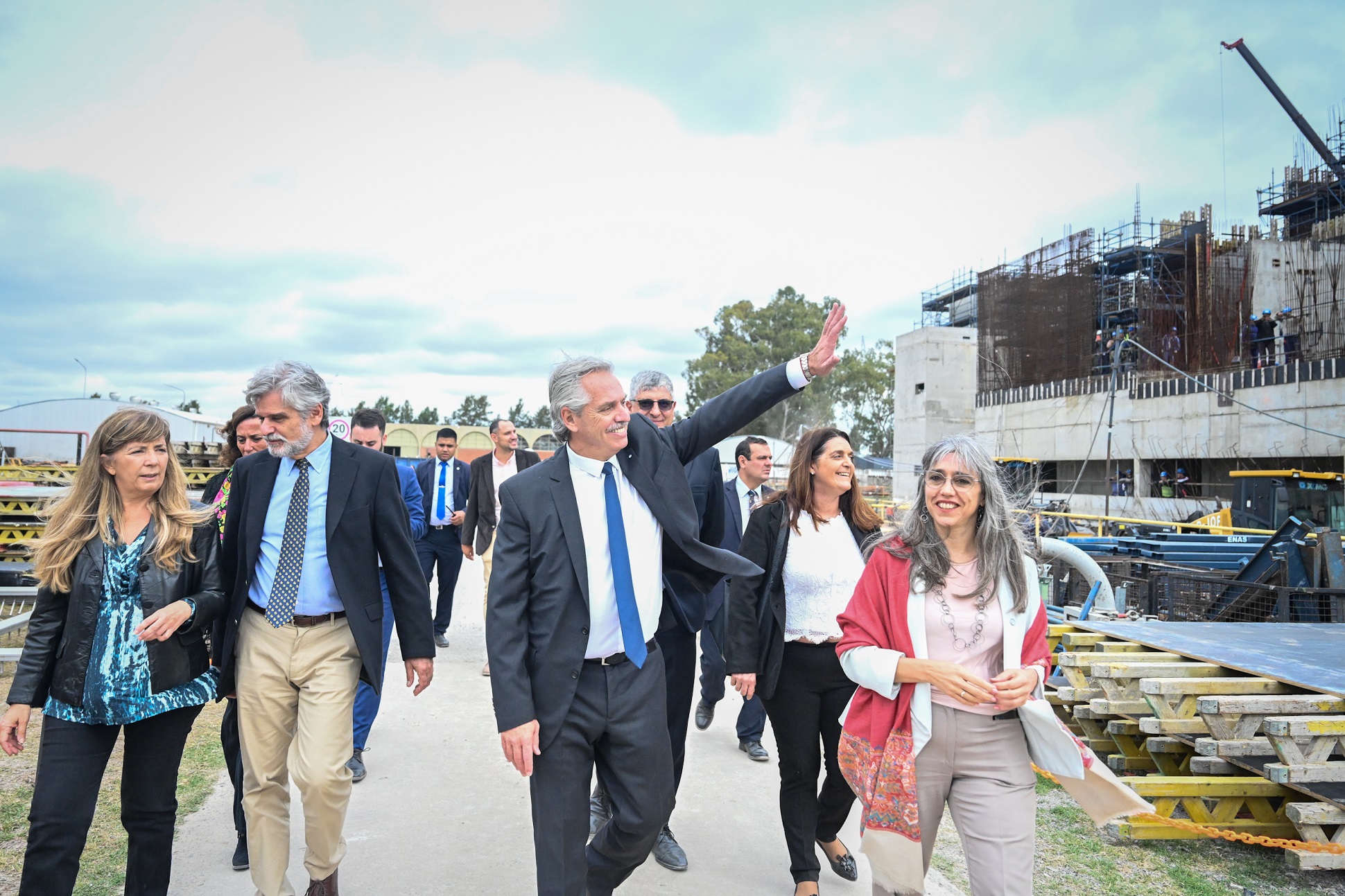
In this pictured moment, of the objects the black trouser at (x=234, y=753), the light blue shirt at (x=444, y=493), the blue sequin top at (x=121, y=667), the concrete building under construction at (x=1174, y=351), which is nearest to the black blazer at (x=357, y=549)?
the blue sequin top at (x=121, y=667)

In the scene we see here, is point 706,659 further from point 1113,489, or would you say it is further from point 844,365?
point 844,365

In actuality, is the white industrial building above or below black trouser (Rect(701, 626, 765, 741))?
above

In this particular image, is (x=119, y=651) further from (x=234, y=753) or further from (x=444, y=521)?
(x=444, y=521)

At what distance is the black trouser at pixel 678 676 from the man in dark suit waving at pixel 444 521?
14.5ft

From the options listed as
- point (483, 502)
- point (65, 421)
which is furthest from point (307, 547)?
point (65, 421)

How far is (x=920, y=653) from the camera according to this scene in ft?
8.43

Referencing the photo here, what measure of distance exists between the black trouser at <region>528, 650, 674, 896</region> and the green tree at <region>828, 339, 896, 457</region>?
61945 millimetres

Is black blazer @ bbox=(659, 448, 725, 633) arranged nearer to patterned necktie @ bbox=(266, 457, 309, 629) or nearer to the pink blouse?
the pink blouse

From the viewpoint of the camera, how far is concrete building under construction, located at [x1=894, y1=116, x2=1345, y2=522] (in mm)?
29047

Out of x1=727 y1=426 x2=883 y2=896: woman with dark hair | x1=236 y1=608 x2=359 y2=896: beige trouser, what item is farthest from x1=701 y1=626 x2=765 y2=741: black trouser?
x1=236 y1=608 x2=359 y2=896: beige trouser

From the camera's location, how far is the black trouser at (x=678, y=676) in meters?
3.57

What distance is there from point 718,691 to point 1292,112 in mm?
43478

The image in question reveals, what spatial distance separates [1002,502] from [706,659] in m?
3.45

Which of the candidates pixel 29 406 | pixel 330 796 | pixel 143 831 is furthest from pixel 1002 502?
pixel 29 406
